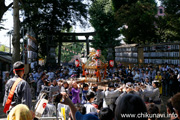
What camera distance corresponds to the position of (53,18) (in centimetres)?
3428

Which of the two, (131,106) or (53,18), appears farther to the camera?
(53,18)

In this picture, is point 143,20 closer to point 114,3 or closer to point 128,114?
point 114,3

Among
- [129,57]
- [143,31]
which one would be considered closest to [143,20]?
[143,31]

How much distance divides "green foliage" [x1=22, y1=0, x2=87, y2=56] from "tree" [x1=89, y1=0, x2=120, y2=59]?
12.3 feet

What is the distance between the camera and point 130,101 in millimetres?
2250

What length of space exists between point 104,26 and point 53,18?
8119mm

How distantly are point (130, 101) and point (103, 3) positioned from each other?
32.4 m

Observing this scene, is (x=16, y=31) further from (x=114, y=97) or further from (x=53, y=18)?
(x=53, y=18)

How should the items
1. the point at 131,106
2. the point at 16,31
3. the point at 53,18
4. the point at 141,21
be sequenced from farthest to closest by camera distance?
the point at 53,18 → the point at 141,21 → the point at 16,31 → the point at 131,106

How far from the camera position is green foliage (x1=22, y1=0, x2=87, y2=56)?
108ft

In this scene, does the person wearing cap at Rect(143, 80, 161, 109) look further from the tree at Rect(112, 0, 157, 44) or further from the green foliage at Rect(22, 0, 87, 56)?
the green foliage at Rect(22, 0, 87, 56)

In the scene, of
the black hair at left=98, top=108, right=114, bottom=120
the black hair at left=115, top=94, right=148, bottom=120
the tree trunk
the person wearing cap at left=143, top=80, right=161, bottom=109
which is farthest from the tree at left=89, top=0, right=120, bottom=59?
the black hair at left=115, top=94, right=148, bottom=120

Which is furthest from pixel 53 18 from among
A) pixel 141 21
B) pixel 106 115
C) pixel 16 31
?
pixel 106 115

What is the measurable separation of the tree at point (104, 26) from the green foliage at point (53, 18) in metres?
3.74
